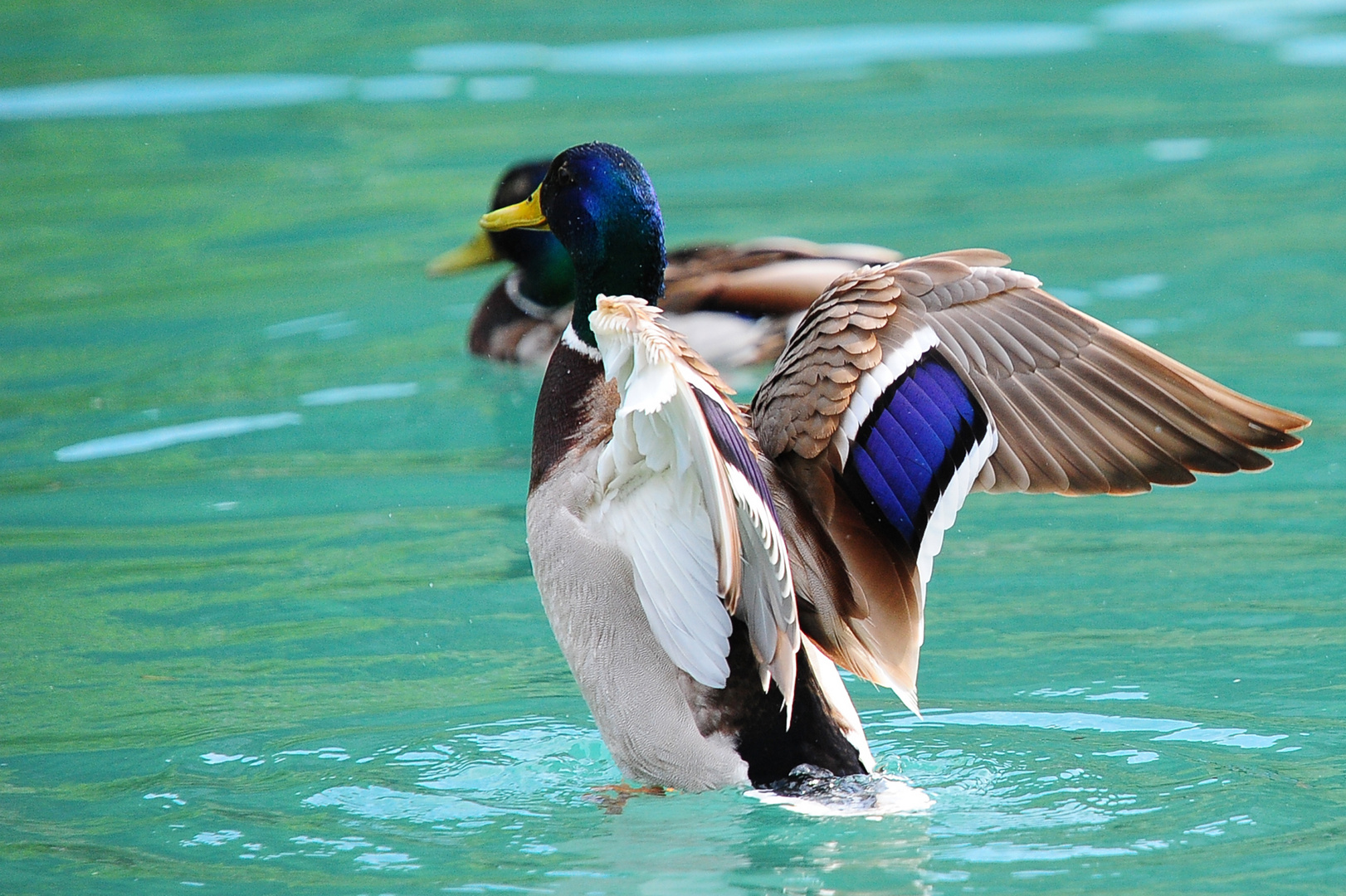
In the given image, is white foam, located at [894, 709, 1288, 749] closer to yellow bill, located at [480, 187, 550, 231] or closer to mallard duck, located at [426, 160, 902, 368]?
yellow bill, located at [480, 187, 550, 231]

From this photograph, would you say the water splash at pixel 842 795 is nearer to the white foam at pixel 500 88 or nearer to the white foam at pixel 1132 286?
the white foam at pixel 1132 286

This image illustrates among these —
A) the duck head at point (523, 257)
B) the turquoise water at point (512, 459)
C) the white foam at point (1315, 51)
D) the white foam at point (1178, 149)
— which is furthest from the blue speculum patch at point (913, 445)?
the white foam at point (1315, 51)

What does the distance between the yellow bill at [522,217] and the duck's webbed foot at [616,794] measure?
1.49m

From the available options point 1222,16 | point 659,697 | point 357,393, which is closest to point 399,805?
point 659,697

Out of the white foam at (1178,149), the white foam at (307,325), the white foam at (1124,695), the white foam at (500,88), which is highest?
the white foam at (500,88)

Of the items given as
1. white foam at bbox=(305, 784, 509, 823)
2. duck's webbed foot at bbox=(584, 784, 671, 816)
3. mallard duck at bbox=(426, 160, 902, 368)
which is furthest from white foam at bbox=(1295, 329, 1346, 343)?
white foam at bbox=(305, 784, 509, 823)

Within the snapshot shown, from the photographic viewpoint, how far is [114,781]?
4.38 m

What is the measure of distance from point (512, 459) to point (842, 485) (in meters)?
2.83

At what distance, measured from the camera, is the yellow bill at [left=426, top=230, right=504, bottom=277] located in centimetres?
859

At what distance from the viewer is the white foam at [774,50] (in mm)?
12617

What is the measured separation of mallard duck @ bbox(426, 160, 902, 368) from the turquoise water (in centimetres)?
22

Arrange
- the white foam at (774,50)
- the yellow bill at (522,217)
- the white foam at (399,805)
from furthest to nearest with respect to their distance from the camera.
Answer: the white foam at (774,50) → the yellow bill at (522,217) → the white foam at (399,805)

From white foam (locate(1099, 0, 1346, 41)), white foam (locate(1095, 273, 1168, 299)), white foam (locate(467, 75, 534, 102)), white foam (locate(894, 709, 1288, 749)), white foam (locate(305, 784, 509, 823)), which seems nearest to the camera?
white foam (locate(305, 784, 509, 823))

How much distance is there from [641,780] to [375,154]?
754 centimetres
